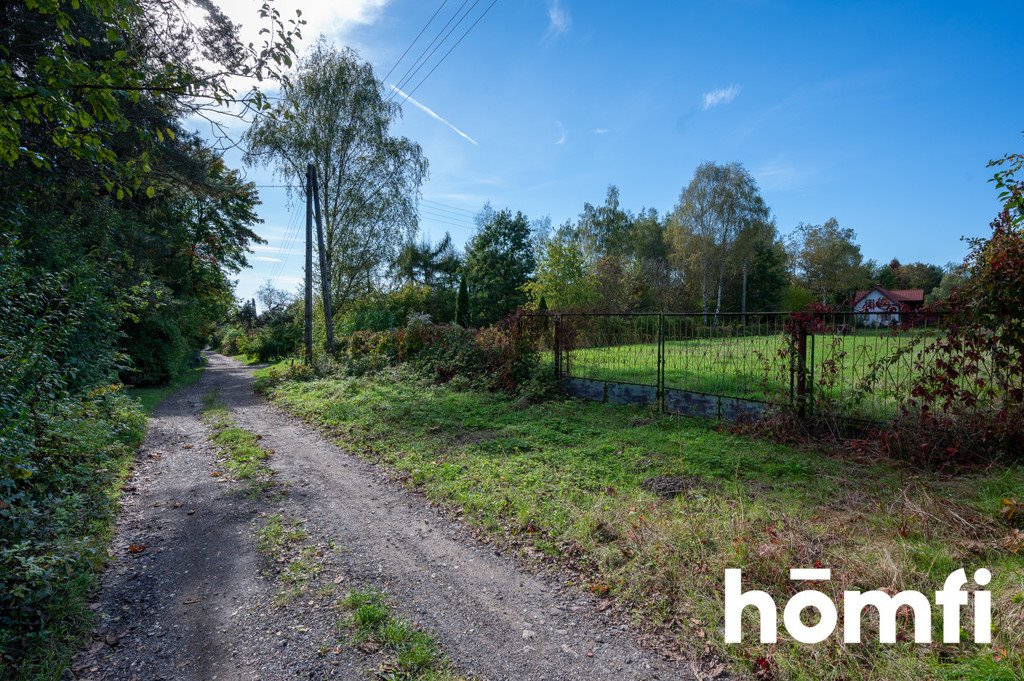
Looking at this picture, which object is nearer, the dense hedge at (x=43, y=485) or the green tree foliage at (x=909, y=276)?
the dense hedge at (x=43, y=485)

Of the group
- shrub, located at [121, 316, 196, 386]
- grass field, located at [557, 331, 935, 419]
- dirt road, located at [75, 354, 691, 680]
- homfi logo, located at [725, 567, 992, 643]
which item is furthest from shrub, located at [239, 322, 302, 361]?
homfi logo, located at [725, 567, 992, 643]

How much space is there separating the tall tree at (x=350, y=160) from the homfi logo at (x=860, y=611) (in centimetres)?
2187

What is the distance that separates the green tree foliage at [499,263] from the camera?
1517 inches

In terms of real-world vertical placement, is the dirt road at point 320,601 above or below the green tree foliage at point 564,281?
below

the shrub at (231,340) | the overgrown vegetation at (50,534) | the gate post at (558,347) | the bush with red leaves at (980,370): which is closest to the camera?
the overgrown vegetation at (50,534)

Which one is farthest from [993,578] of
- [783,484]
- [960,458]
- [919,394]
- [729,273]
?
[729,273]

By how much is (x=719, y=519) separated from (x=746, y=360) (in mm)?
4239

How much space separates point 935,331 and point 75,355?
41.5ft

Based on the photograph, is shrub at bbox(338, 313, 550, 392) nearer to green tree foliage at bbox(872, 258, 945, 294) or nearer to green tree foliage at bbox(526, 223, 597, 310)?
green tree foliage at bbox(526, 223, 597, 310)

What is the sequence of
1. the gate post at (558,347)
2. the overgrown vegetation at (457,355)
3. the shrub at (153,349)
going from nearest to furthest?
the gate post at (558,347) → the overgrown vegetation at (457,355) → the shrub at (153,349)

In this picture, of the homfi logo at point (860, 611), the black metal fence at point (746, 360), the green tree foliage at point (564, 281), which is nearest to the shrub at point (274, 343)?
the green tree foliage at point (564, 281)

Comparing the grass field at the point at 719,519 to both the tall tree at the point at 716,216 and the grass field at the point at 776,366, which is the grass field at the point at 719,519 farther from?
the tall tree at the point at 716,216

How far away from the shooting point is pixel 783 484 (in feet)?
16.6

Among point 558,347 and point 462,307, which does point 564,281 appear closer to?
point 462,307
